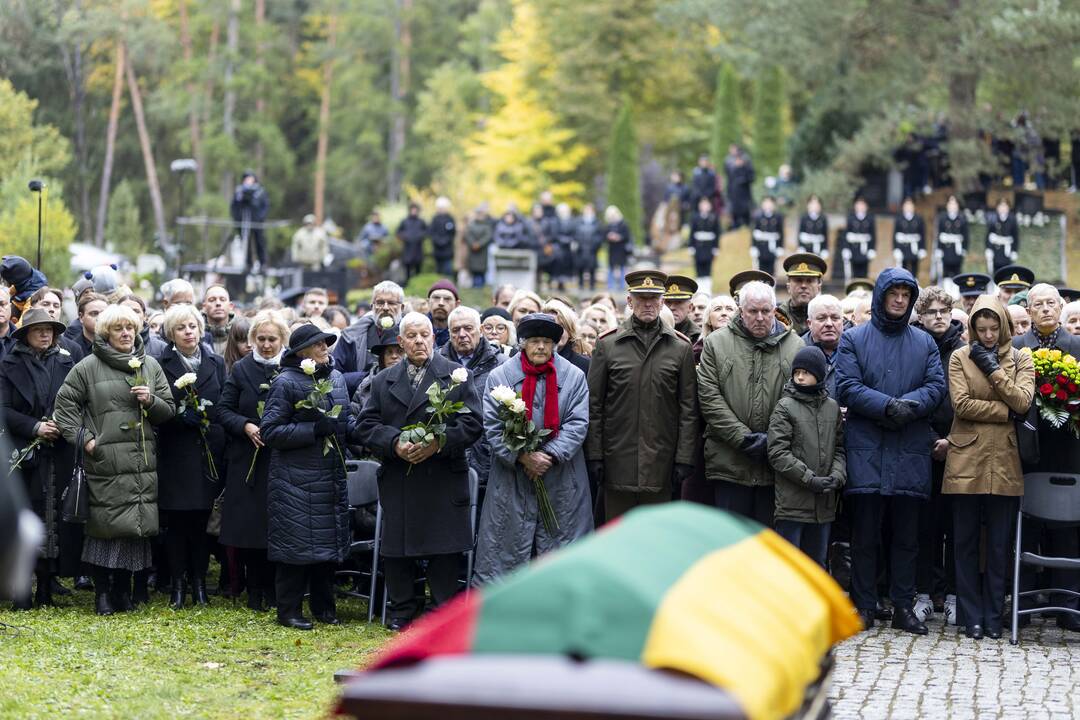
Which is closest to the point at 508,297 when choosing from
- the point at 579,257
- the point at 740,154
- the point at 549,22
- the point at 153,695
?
the point at 153,695

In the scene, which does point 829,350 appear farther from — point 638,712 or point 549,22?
point 549,22

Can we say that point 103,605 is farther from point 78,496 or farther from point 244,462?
point 244,462

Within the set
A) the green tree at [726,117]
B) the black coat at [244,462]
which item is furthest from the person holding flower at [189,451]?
the green tree at [726,117]

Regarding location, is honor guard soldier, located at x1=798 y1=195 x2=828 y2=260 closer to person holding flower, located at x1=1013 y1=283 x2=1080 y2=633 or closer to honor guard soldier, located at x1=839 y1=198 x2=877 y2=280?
honor guard soldier, located at x1=839 y1=198 x2=877 y2=280

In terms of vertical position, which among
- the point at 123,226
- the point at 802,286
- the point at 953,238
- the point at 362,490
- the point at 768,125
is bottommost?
the point at 362,490

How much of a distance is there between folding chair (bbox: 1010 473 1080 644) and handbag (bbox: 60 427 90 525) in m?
5.82

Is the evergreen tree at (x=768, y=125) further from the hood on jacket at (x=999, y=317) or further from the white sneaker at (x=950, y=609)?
the hood on jacket at (x=999, y=317)

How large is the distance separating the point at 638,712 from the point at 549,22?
43950mm

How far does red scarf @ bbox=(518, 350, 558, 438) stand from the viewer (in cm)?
923

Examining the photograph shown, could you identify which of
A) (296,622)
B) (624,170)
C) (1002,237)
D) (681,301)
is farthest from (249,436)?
(624,170)

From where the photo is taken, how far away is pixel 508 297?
1429 centimetres

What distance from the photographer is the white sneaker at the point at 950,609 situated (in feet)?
32.8

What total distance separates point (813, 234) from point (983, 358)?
62.4 ft

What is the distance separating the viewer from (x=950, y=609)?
400 inches
